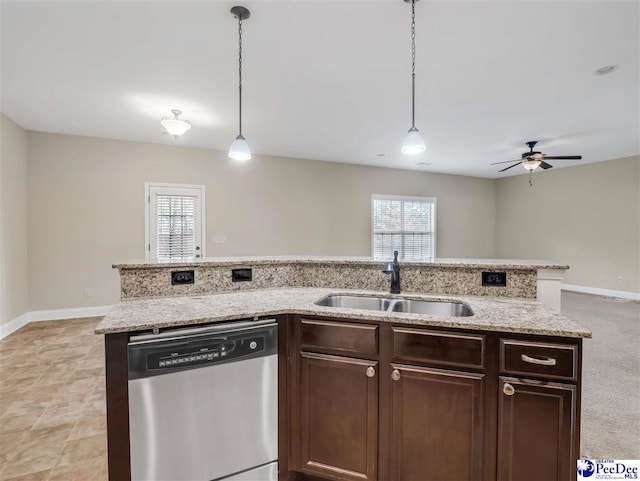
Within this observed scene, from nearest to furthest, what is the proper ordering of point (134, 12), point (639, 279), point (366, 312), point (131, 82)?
point (366, 312) → point (134, 12) → point (131, 82) → point (639, 279)

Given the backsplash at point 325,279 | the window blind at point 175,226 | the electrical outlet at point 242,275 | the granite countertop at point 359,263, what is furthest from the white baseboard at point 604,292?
the window blind at point 175,226

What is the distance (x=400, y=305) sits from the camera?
6.36ft

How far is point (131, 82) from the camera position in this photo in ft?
10.1

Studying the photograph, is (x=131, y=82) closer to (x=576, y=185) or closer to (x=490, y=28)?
(x=490, y=28)

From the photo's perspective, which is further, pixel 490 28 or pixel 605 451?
pixel 490 28

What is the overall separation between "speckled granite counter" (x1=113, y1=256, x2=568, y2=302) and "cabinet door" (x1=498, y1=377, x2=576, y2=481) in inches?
26.9

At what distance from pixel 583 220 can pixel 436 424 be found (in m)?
7.51

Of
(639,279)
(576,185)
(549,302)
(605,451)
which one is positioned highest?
(576,185)

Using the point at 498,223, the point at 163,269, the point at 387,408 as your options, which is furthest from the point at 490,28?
the point at 498,223

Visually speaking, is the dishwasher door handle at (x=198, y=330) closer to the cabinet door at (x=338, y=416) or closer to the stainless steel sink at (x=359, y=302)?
the cabinet door at (x=338, y=416)

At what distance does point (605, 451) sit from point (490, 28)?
9.15 ft

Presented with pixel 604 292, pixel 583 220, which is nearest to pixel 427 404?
pixel 604 292

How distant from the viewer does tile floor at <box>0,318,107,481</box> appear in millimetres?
1825

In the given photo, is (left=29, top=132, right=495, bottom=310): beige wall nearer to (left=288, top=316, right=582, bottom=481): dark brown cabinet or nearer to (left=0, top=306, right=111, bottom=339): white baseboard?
(left=0, top=306, right=111, bottom=339): white baseboard
